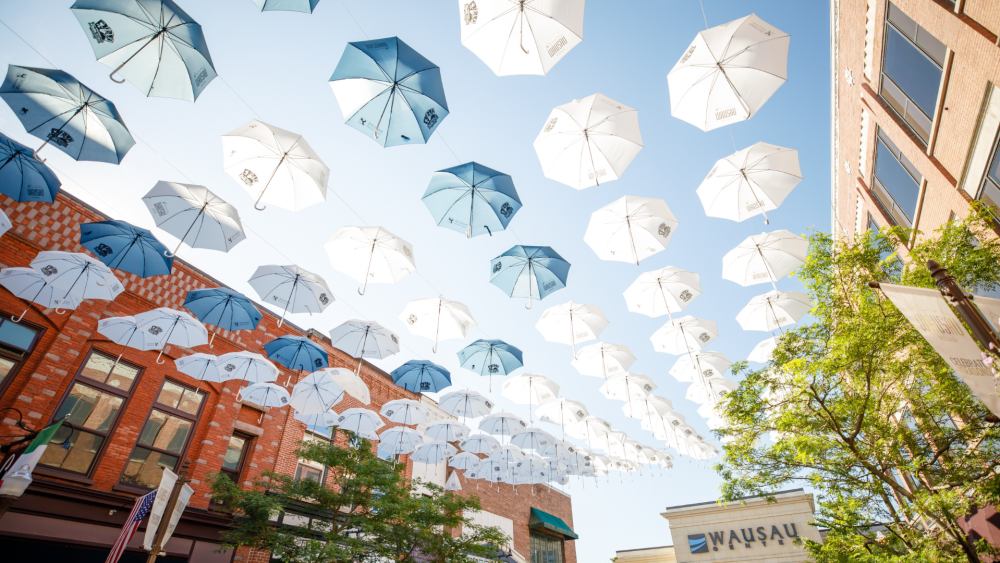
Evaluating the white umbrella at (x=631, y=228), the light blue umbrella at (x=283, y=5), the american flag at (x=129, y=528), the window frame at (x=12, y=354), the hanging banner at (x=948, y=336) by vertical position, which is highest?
the white umbrella at (x=631, y=228)

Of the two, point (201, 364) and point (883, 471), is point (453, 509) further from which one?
point (883, 471)

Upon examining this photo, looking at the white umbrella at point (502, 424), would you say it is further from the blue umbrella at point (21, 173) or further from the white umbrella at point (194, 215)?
the blue umbrella at point (21, 173)

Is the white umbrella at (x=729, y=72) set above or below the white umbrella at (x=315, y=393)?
above

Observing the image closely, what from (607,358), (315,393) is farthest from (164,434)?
(607,358)

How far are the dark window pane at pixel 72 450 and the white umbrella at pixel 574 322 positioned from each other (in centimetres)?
1396

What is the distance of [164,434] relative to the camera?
14.5 metres

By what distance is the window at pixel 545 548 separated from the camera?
31.2 m

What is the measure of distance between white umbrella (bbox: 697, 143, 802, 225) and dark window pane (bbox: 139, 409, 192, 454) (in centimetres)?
1752

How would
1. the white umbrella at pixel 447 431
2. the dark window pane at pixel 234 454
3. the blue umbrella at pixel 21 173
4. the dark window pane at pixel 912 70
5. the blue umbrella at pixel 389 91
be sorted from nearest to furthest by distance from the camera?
the blue umbrella at pixel 389 91 → the blue umbrella at pixel 21 173 → the dark window pane at pixel 912 70 → the dark window pane at pixel 234 454 → the white umbrella at pixel 447 431

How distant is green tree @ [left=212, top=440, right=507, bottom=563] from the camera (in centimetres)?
1223

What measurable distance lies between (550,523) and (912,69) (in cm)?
3077

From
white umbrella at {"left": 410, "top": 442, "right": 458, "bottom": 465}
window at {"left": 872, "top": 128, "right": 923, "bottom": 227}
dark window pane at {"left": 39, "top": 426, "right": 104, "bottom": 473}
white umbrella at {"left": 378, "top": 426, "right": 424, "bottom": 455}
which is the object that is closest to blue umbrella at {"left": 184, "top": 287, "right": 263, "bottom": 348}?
dark window pane at {"left": 39, "top": 426, "right": 104, "bottom": 473}

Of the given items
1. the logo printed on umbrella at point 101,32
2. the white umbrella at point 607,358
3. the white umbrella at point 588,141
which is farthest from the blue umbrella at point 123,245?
the white umbrella at point 607,358

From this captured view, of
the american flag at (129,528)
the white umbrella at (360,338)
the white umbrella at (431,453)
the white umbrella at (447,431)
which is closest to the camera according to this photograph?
the american flag at (129,528)
